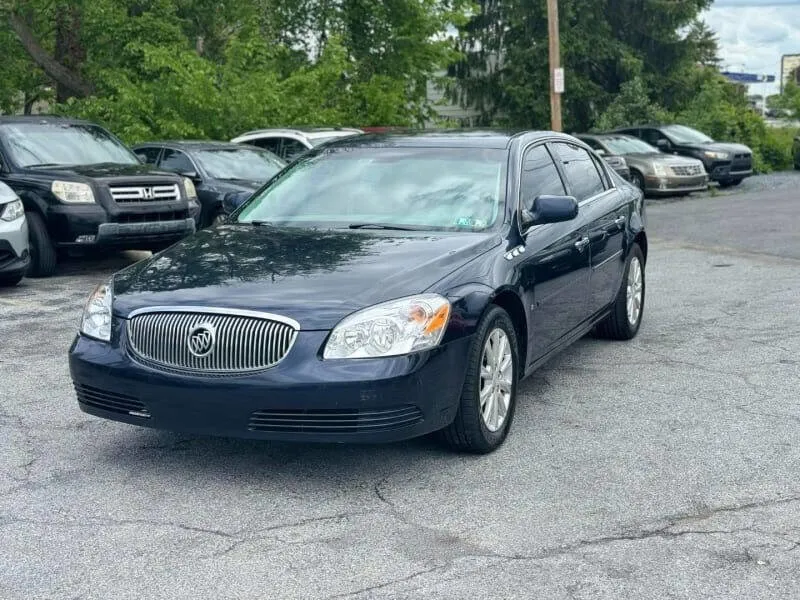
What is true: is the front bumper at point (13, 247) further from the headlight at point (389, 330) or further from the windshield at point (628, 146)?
the windshield at point (628, 146)

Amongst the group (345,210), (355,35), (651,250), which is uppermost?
(355,35)

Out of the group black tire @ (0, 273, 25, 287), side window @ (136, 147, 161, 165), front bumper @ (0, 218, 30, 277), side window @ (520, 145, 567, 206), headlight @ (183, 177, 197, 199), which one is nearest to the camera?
side window @ (520, 145, 567, 206)

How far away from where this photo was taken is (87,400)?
5.26 metres

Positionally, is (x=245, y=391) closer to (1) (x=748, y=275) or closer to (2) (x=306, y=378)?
(2) (x=306, y=378)

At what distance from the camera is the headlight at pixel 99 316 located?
5.22 metres

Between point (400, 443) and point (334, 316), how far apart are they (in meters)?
1.02

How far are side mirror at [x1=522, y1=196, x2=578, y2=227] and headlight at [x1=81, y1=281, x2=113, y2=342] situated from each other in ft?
7.16

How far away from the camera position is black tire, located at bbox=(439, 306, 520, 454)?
203 inches

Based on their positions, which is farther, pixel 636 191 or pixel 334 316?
pixel 636 191

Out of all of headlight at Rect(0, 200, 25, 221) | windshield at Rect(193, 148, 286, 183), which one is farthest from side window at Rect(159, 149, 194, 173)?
headlight at Rect(0, 200, 25, 221)

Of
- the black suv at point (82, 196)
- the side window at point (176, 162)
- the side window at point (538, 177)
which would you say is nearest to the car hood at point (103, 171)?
the black suv at point (82, 196)

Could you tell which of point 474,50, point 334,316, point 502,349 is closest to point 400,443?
point 502,349

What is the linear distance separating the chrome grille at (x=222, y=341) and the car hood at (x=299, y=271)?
0.18 ft

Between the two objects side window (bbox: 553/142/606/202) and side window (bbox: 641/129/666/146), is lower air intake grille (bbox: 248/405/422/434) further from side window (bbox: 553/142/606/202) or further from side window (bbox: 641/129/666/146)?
side window (bbox: 641/129/666/146)
